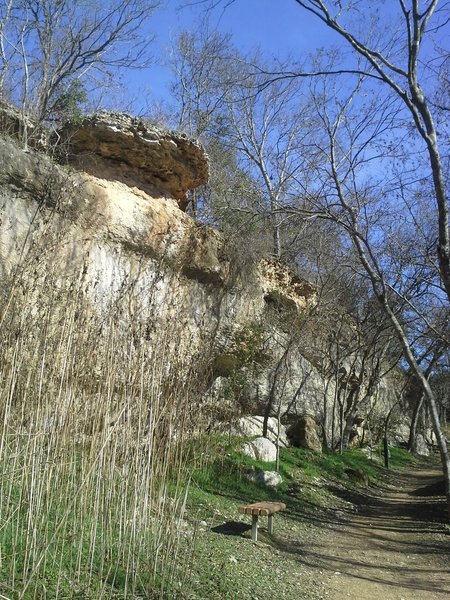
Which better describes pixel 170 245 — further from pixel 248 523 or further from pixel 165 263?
pixel 248 523

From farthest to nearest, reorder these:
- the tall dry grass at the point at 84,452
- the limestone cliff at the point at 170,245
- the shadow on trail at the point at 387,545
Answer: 1. the limestone cliff at the point at 170,245
2. the shadow on trail at the point at 387,545
3. the tall dry grass at the point at 84,452

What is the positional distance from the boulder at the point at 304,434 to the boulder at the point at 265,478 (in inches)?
152

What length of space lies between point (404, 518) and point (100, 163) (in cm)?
760

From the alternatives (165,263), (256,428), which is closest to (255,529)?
(165,263)

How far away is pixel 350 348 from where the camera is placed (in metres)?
17.5

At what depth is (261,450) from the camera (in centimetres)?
1083

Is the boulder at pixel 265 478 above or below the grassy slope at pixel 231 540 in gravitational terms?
above

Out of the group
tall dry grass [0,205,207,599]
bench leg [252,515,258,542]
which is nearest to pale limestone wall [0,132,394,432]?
tall dry grass [0,205,207,599]

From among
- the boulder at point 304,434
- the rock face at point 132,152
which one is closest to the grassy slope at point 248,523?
the boulder at point 304,434

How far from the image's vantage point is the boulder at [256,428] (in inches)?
459

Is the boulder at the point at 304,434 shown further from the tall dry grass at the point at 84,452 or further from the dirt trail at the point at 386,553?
the tall dry grass at the point at 84,452

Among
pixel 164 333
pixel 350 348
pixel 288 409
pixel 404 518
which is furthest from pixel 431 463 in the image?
pixel 164 333

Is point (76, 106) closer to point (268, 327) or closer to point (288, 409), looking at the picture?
point (268, 327)

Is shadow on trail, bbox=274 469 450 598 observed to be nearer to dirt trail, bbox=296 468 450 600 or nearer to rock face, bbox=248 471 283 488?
dirt trail, bbox=296 468 450 600
